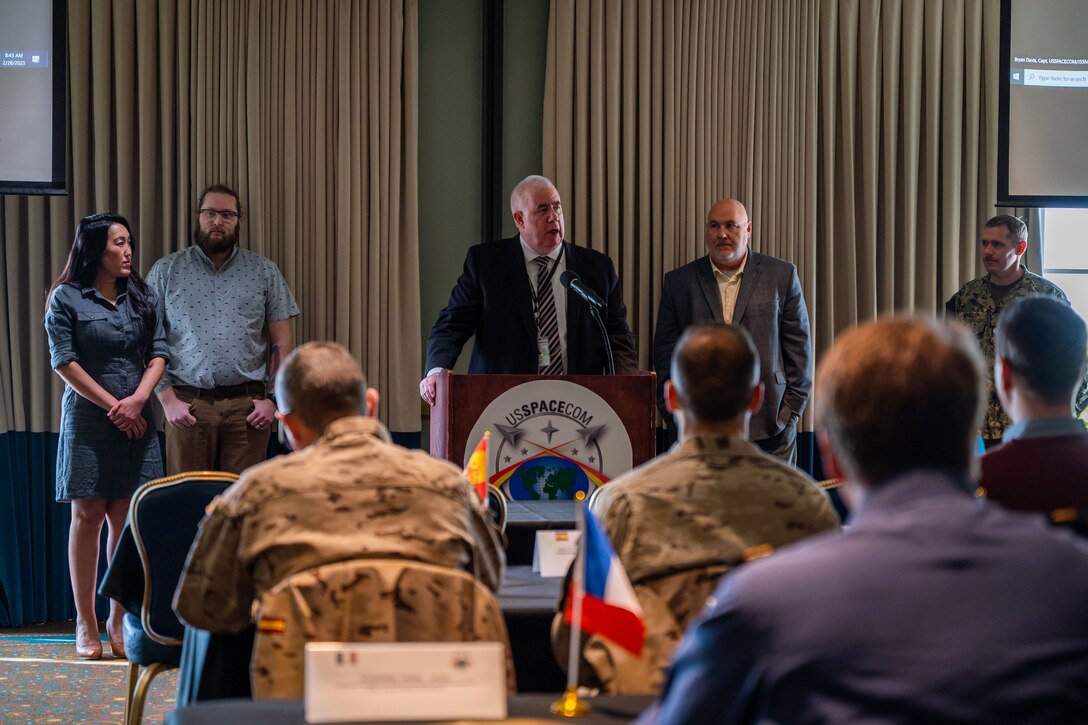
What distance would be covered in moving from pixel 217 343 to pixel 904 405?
4627mm

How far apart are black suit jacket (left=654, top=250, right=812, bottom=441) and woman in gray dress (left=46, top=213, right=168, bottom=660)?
228 cm

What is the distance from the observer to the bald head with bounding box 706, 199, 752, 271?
5699mm

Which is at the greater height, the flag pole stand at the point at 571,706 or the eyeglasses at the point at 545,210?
the eyeglasses at the point at 545,210

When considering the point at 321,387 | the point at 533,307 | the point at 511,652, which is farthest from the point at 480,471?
the point at 533,307

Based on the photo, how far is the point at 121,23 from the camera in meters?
5.86

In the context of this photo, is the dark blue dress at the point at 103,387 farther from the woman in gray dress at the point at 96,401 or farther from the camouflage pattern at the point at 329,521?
the camouflage pattern at the point at 329,521

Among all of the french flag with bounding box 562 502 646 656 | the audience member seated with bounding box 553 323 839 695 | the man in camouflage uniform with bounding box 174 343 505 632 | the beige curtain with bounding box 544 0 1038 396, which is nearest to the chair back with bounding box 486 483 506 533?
the man in camouflage uniform with bounding box 174 343 505 632

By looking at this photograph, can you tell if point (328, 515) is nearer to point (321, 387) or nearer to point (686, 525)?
point (321, 387)

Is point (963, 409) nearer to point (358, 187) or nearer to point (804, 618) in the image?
point (804, 618)

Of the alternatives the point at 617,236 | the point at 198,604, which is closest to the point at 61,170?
the point at 617,236

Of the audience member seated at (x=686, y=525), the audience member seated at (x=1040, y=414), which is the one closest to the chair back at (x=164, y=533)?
the audience member seated at (x=686, y=525)

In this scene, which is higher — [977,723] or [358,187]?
[358,187]

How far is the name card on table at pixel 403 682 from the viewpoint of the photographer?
5.42ft

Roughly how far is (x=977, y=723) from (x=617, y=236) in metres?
5.13
